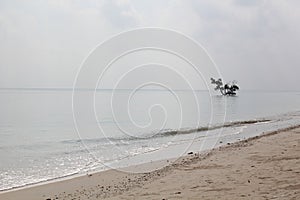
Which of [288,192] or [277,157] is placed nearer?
[288,192]

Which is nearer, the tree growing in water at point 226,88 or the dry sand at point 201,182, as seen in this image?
the dry sand at point 201,182

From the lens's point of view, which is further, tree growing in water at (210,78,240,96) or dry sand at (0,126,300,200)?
tree growing in water at (210,78,240,96)

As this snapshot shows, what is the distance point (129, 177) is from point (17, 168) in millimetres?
5246

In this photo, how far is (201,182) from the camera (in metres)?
9.16

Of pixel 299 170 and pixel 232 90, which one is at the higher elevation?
pixel 232 90

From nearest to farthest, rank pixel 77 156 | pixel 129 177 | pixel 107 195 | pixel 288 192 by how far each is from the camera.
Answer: pixel 288 192
pixel 107 195
pixel 129 177
pixel 77 156

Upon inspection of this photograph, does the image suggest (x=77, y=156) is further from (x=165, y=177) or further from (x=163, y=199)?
(x=163, y=199)

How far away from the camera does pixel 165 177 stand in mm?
10531

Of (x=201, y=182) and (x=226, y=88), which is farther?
(x=226, y=88)

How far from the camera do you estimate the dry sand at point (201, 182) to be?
7.90 m

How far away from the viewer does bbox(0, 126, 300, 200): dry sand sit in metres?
7.90

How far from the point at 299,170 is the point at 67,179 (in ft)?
22.2

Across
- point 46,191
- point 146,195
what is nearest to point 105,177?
point 46,191

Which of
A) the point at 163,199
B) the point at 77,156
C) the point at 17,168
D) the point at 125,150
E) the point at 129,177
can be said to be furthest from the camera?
the point at 125,150
